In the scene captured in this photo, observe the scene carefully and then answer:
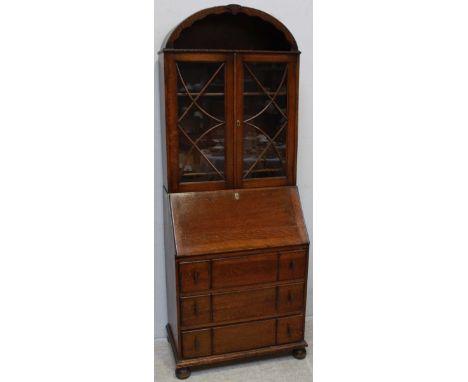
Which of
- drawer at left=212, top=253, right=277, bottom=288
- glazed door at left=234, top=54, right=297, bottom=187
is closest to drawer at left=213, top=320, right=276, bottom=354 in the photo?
drawer at left=212, top=253, right=277, bottom=288

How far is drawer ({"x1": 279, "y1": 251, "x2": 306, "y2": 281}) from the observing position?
7.09 ft

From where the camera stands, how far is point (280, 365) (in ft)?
7.43

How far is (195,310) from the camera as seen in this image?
2105mm

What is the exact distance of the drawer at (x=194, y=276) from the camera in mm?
2041

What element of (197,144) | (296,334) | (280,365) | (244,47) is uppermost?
(244,47)

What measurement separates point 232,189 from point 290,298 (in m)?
0.60

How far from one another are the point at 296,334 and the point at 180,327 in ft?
1.93

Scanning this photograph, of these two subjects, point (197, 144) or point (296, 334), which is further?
point (296, 334)

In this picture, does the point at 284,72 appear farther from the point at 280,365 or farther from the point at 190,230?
the point at 280,365

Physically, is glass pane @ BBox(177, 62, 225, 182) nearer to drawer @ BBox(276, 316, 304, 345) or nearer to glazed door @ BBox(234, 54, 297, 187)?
glazed door @ BBox(234, 54, 297, 187)

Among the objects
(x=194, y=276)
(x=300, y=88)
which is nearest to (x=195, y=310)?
(x=194, y=276)

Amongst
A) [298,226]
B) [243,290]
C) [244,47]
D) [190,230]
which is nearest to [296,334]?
[243,290]

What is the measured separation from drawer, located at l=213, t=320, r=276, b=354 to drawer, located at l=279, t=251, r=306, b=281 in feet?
0.81

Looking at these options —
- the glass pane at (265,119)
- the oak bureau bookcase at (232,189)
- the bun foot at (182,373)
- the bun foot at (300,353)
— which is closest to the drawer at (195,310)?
the oak bureau bookcase at (232,189)
